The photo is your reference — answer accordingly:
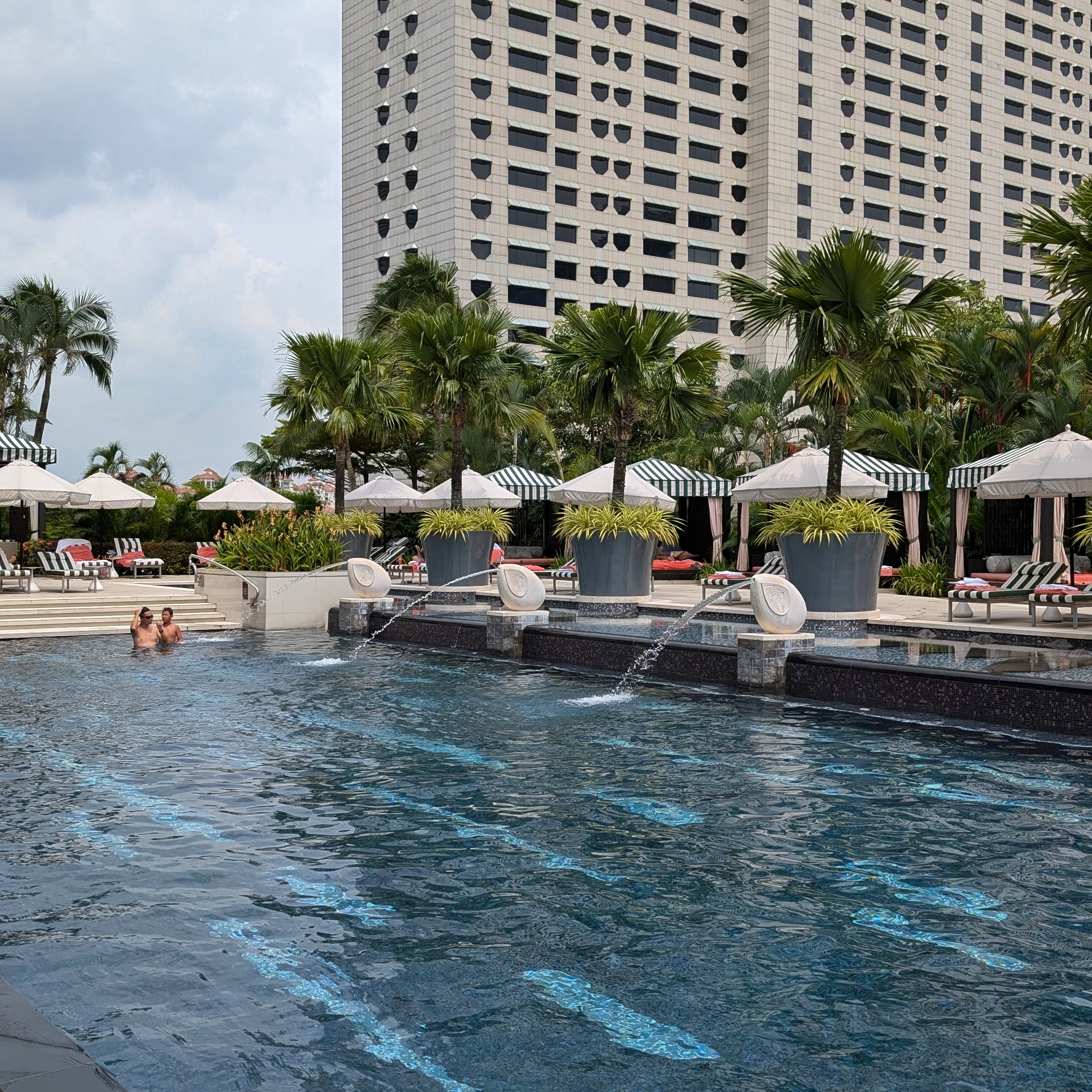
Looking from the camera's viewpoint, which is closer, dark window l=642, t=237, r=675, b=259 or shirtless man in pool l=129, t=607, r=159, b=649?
shirtless man in pool l=129, t=607, r=159, b=649

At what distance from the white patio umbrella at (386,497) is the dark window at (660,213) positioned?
48.3 m

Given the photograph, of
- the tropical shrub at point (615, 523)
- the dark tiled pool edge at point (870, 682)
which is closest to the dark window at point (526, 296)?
the tropical shrub at point (615, 523)

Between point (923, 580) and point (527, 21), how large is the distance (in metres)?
57.3

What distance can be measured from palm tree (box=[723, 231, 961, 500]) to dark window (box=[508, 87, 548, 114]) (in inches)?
2252

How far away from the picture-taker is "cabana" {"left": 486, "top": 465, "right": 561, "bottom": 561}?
3009 centimetres

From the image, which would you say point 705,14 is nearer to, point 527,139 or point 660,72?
point 660,72

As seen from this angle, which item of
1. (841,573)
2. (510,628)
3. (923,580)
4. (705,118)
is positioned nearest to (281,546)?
(510,628)

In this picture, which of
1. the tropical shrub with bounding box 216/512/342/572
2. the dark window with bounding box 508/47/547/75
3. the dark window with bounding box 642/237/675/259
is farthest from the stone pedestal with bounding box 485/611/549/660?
the dark window with bounding box 642/237/675/259

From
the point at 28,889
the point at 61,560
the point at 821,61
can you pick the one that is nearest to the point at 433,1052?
the point at 28,889

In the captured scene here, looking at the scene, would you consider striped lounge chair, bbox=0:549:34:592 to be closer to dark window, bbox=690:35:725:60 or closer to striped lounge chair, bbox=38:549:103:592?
striped lounge chair, bbox=38:549:103:592

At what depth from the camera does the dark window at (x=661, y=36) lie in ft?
248

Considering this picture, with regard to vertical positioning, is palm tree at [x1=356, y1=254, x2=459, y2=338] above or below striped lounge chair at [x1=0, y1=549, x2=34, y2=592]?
above

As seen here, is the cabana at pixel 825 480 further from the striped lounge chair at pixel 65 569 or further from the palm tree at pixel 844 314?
the striped lounge chair at pixel 65 569

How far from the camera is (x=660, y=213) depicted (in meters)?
75.9
